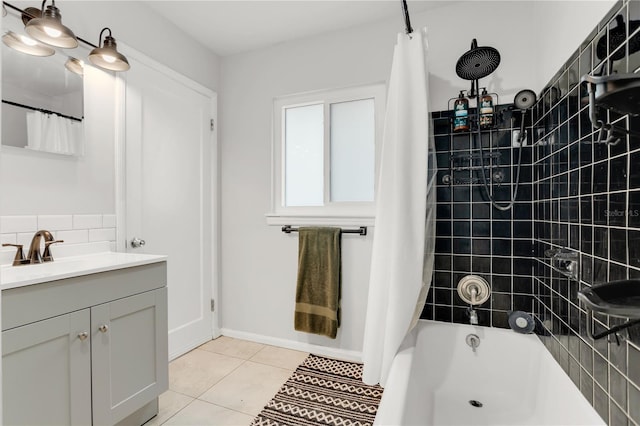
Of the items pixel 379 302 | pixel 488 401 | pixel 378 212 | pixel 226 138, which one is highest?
pixel 226 138

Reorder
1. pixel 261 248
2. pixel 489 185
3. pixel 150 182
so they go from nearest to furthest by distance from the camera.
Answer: pixel 489 185 < pixel 150 182 < pixel 261 248

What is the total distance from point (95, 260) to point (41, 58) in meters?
1.08

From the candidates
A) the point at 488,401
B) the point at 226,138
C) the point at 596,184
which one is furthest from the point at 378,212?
the point at 226,138

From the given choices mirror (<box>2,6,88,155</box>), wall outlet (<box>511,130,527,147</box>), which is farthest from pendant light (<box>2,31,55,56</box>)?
wall outlet (<box>511,130,527,147</box>)

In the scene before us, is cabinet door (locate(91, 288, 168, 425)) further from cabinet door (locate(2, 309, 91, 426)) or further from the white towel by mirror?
the white towel by mirror

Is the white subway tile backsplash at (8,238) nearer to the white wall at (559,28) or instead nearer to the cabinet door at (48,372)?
the cabinet door at (48,372)

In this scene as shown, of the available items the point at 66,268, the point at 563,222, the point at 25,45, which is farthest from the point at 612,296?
the point at 25,45

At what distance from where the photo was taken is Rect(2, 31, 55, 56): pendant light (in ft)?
5.53

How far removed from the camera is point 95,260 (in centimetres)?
182

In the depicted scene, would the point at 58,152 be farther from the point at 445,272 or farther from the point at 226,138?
the point at 445,272

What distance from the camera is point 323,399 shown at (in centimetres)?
204

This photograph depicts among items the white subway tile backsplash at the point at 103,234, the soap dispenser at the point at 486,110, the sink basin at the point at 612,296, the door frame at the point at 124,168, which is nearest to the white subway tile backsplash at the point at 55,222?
the white subway tile backsplash at the point at 103,234

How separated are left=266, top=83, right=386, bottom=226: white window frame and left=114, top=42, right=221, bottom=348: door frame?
0.51 meters

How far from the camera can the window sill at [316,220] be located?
2490 mm
